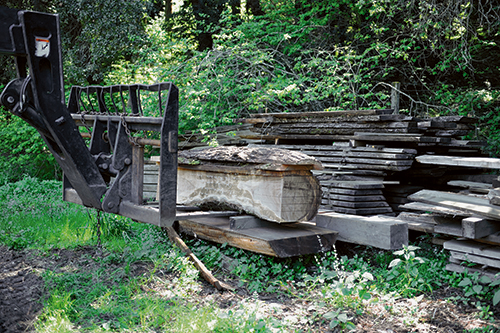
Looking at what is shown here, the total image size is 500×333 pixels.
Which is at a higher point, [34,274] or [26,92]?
[26,92]

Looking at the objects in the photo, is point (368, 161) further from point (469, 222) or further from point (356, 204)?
point (469, 222)

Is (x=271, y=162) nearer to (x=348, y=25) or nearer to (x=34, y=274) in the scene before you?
(x=34, y=274)

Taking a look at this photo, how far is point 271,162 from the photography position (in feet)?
15.9

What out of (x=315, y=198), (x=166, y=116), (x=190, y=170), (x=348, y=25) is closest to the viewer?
(x=166, y=116)

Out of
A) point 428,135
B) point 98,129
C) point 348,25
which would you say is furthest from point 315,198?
point 348,25

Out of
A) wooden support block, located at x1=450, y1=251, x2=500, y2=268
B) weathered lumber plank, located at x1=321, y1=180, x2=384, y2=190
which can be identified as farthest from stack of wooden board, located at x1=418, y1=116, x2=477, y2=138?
wooden support block, located at x1=450, y1=251, x2=500, y2=268

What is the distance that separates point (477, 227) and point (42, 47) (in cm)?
436

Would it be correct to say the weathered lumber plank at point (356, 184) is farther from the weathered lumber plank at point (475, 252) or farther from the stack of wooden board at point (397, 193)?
the weathered lumber plank at point (475, 252)

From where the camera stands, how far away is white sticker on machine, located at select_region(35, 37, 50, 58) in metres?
3.97

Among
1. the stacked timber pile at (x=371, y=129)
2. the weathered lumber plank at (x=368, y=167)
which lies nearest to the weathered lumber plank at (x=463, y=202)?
the weathered lumber plank at (x=368, y=167)

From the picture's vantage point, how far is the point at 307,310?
384 cm

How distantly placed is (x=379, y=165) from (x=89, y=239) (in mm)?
4436

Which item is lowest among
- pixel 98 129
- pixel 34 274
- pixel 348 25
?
pixel 34 274

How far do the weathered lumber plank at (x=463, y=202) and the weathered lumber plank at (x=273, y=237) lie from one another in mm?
1106
